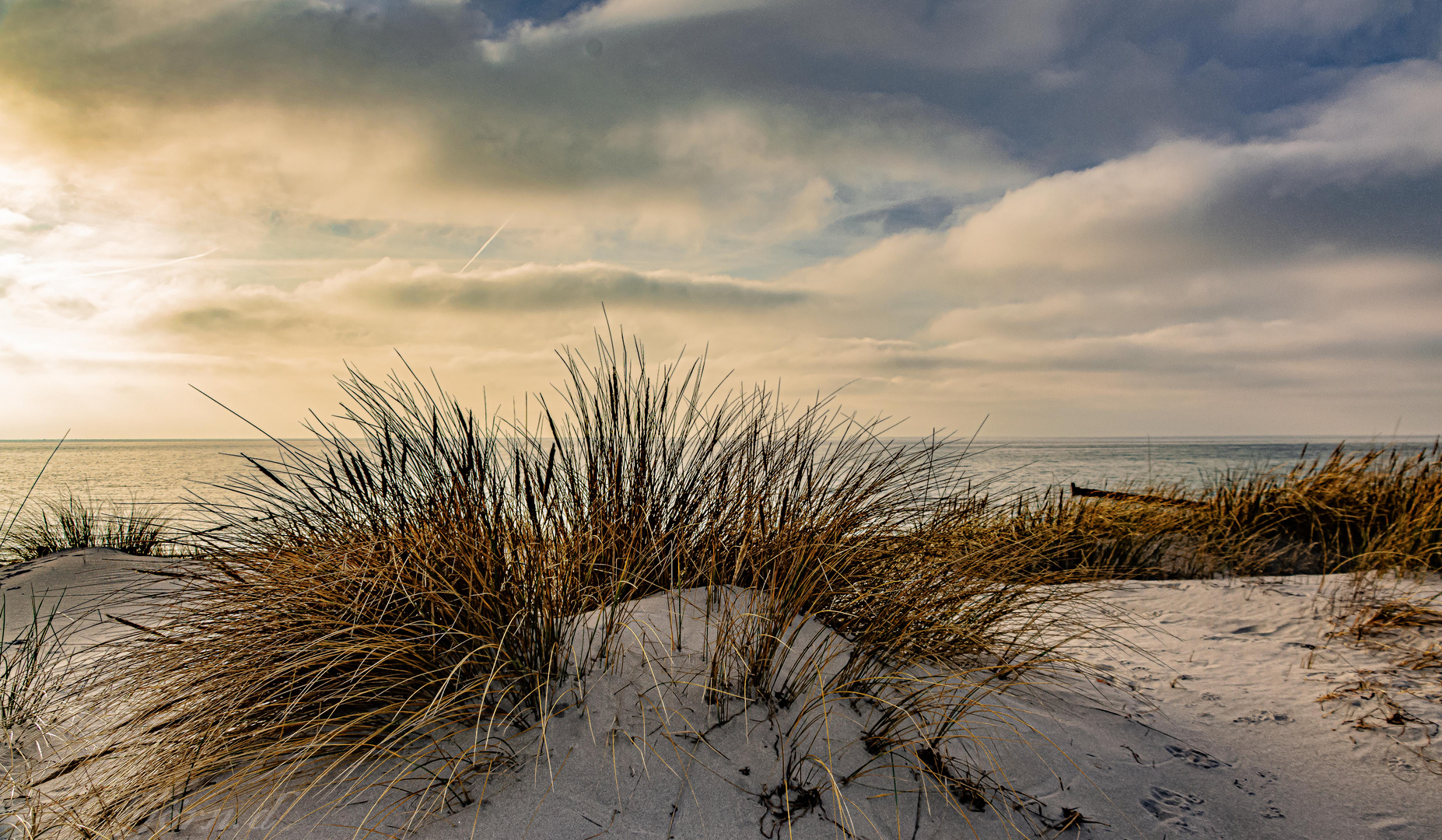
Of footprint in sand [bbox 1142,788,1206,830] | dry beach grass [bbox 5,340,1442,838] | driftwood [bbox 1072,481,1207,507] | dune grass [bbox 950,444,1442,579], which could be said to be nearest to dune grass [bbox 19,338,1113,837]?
dry beach grass [bbox 5,340,1442,838]

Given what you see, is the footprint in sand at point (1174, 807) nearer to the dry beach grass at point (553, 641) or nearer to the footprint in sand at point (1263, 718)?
the dry beach grass at point (553, 641)

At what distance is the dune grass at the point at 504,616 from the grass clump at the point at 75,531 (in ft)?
14.8

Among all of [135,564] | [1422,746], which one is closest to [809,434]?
[1422,746]

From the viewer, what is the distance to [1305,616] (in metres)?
3.86

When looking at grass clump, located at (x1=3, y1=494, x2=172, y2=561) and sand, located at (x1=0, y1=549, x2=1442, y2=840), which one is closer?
sand, located at (x1=0, y1=549, x2=1442, y2=840)

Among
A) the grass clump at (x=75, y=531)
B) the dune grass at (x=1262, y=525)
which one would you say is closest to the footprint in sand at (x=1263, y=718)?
the dune grass at (x=1262, y=525)

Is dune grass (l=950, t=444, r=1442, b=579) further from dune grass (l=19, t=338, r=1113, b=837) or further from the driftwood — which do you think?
dune grass (l=19, t=338, r=1113, b=837)

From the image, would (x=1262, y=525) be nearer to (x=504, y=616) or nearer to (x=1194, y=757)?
(x=1194, y=757)

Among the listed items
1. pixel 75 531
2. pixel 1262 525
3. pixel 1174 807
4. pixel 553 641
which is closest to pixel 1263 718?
pixel 1174 807

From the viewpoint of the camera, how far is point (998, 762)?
217 centimetres

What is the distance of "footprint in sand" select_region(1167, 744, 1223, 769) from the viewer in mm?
2445

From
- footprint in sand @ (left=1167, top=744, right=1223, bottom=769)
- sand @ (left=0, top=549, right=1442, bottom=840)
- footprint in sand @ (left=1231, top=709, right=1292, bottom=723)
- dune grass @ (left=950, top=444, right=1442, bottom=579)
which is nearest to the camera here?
sand @ (left=0, top=549, right=1442, bottom=840)

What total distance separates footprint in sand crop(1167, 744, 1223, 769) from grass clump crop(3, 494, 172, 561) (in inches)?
288

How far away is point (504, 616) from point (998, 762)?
1602 mm
